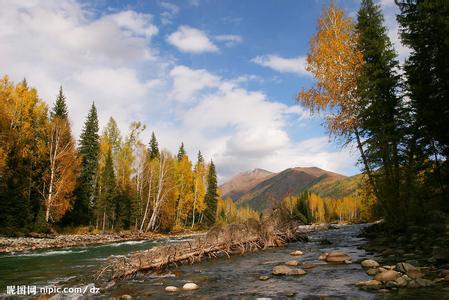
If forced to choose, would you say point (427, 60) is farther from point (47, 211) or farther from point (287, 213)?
point (47, 211)

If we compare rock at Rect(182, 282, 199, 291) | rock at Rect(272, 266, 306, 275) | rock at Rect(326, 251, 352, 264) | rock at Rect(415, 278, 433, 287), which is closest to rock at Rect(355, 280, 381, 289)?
rock at Rect(415, 278, 433, 287)

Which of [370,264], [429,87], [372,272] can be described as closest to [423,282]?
[372,272]

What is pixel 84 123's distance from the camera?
173ft

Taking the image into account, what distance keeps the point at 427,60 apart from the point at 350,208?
130 m

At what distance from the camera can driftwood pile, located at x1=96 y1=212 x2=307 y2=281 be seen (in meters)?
11.2

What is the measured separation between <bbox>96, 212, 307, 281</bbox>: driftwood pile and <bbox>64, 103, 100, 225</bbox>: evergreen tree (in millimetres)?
29914

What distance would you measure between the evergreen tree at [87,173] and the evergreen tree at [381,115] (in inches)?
1320

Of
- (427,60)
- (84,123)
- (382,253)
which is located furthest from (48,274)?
(84,123)

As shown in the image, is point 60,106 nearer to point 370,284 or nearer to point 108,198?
point 108,198

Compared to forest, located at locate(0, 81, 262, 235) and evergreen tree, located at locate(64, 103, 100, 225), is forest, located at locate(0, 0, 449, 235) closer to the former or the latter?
forest, located at locate(0, 81, 262, 235)

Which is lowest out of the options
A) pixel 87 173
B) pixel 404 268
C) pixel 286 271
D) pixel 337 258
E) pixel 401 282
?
pixel 286 271

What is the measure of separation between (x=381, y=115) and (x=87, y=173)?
4020 cm

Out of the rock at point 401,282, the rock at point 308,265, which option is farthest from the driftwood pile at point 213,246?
the rock at point 401,282

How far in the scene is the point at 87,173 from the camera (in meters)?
47.1
